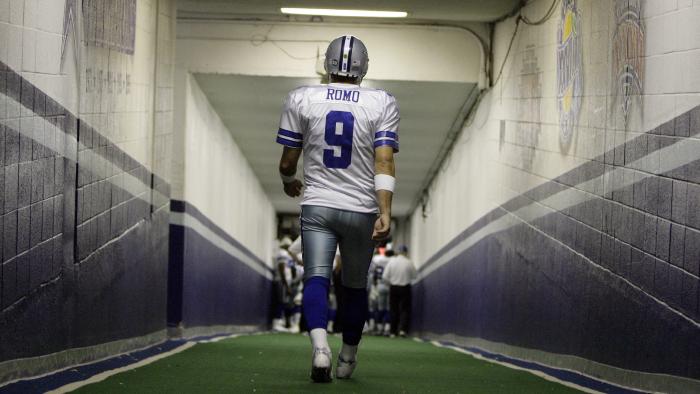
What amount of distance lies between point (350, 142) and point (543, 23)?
3.84 meters

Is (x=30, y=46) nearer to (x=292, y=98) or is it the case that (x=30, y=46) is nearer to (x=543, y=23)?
(x=292, y=98)

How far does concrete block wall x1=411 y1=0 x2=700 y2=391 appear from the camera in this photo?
4664mm

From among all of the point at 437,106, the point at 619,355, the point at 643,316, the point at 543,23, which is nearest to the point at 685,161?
the point at 643,316

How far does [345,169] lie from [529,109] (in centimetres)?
400

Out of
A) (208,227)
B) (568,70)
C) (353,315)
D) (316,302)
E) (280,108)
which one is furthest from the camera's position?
(280,108)

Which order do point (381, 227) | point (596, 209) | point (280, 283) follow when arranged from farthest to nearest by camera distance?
point (280, 283) < point (596, 209) < point (381, 227)

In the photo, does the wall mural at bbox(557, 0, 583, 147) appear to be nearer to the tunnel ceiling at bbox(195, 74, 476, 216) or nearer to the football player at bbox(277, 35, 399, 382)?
the football player at bbox(277, 35, 399, 382)

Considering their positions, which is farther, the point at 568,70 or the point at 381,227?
the point at 568,70

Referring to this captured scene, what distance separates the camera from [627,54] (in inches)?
217

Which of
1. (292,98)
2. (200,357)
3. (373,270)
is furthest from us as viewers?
(373,270)

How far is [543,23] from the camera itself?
8047 mm

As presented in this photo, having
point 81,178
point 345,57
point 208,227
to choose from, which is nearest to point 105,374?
point 81,178

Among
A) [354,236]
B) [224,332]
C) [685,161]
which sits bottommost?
[224,332]

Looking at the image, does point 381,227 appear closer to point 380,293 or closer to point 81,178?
point 81,178
